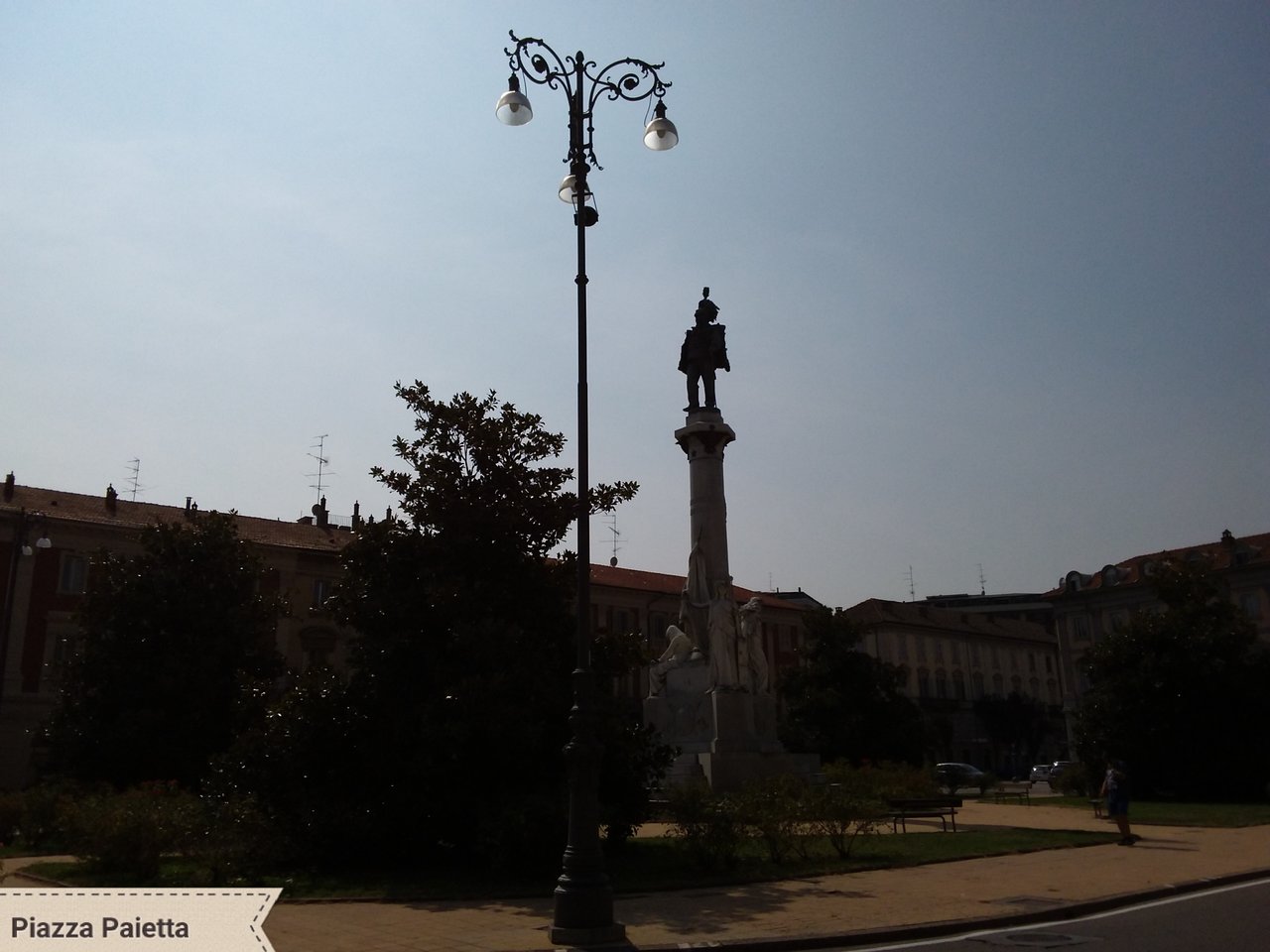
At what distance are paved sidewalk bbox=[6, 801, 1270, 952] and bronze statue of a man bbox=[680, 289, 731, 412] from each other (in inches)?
580

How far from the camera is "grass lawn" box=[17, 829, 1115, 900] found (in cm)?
1220

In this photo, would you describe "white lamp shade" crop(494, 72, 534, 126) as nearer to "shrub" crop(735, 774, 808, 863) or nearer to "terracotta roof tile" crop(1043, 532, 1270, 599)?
"shrub" crop(735, 774, 808, 863)

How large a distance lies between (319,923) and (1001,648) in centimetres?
8213

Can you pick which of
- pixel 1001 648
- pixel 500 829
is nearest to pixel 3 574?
pixel 500 829

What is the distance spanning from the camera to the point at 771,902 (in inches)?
435

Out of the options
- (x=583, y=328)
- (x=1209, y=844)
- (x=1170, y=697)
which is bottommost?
(x=1209, y=844)

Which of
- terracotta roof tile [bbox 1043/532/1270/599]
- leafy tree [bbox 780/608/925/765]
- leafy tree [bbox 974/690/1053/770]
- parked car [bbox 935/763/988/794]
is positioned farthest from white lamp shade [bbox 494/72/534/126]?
leafy tree [bbox 974/690/1053/770]

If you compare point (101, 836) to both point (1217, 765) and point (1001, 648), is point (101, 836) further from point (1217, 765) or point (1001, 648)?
point (1001, 648)

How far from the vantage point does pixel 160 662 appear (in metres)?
26.4

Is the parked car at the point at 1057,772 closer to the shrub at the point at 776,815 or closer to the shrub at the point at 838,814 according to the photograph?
the shrub at the point at 838,814

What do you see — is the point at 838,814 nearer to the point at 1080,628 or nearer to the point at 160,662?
the point at 160,662

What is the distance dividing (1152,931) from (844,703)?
33554mm

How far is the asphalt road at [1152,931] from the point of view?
8734mm

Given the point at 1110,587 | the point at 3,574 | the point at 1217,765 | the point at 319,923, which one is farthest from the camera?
the point at 1110,587
